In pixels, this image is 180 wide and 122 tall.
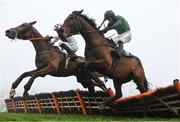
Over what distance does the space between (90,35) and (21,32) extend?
3.74 meters

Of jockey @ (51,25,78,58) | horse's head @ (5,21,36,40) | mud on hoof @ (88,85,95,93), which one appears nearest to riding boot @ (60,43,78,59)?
jockey @ (51,25,78,58)

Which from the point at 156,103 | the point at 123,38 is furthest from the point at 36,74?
the point at 156,103

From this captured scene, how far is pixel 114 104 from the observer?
1102cm

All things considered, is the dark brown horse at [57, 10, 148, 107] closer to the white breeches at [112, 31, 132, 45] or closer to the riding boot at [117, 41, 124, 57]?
the riding boot at [117, 41, 124, 57]

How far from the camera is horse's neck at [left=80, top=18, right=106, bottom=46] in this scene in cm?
1140

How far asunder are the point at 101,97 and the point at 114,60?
927 mm

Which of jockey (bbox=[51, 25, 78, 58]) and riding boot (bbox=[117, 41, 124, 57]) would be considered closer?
riding boot (bbox=[117, 41, 124, 57])

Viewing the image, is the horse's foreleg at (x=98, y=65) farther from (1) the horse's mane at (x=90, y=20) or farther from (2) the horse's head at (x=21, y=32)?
(2) the horse's head at (x=21, y=32)

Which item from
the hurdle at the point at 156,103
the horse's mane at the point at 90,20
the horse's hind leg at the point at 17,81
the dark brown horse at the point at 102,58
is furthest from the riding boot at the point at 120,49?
the horse's hind leg at the point at 17,81

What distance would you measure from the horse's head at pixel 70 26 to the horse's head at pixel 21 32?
3195 millimetres

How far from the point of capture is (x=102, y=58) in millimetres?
11102

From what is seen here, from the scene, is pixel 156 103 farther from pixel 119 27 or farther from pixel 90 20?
pixel 90 20

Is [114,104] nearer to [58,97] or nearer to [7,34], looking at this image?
[58,97]

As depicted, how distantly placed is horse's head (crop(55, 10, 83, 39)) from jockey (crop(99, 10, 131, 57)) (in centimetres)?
64
